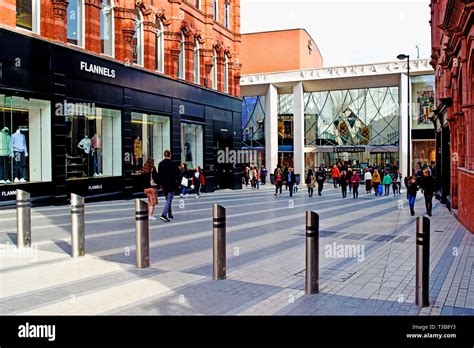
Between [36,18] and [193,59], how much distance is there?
12.6 metres

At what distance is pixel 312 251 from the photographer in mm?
6340

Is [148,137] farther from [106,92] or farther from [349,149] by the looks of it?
[349,149]

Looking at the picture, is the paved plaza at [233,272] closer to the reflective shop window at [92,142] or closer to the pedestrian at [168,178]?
the pedestrian at [168,178]

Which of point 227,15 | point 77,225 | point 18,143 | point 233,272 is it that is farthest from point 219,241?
point 227,15

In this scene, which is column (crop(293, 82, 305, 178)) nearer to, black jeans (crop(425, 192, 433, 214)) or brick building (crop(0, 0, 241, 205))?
brick building (crop(0, 0, 241, 205))

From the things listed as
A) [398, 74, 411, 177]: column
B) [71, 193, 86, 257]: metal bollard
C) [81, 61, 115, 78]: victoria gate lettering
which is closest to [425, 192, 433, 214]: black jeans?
[71, 193, 86, 257]: metal bollard

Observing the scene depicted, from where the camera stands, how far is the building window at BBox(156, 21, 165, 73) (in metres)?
25.6

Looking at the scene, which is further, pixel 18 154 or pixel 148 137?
pixel 148 137

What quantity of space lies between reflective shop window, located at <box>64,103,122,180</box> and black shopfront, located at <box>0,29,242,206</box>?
0.13 feet

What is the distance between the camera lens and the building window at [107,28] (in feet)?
69.4

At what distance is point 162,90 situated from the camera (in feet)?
82.5

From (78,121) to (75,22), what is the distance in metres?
4.09
